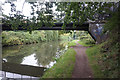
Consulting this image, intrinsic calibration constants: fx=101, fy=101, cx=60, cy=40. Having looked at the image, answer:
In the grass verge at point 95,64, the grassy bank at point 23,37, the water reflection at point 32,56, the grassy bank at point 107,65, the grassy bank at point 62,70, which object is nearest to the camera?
the grassy bank at point 107,65

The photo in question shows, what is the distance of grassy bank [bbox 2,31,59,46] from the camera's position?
26.0 meters

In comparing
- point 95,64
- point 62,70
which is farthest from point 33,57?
point 95,64

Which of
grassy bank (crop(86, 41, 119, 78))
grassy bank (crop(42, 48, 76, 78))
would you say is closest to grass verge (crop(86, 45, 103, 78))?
grassy bank (crop(86, 41, 119, 78))

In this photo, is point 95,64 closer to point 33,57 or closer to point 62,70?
point 62,70


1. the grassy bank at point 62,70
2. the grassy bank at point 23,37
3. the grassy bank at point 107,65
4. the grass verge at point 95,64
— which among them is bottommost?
the grassy bank at point 23,37

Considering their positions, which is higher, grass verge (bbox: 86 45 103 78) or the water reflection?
grass verge (bbox: 86 45 103 78)

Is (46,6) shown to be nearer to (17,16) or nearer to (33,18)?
(33,18)

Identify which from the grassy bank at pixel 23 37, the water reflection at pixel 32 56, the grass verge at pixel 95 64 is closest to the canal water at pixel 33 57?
the water reflection at pixel 32 56

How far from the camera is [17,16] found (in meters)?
7.59

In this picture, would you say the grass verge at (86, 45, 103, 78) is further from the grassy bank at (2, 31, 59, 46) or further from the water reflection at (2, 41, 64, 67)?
the grassy bank at (2, 31, 59, 46)

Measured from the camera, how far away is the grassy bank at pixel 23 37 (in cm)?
2602

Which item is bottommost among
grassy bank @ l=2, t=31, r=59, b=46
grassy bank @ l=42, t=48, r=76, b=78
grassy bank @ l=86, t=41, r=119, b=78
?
grassy bank @ l=2, t=31, r=59, b=46

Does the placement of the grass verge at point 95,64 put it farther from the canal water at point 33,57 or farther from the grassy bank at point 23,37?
the grassy bank at point 23,37

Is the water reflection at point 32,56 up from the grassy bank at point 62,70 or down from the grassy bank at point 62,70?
down
